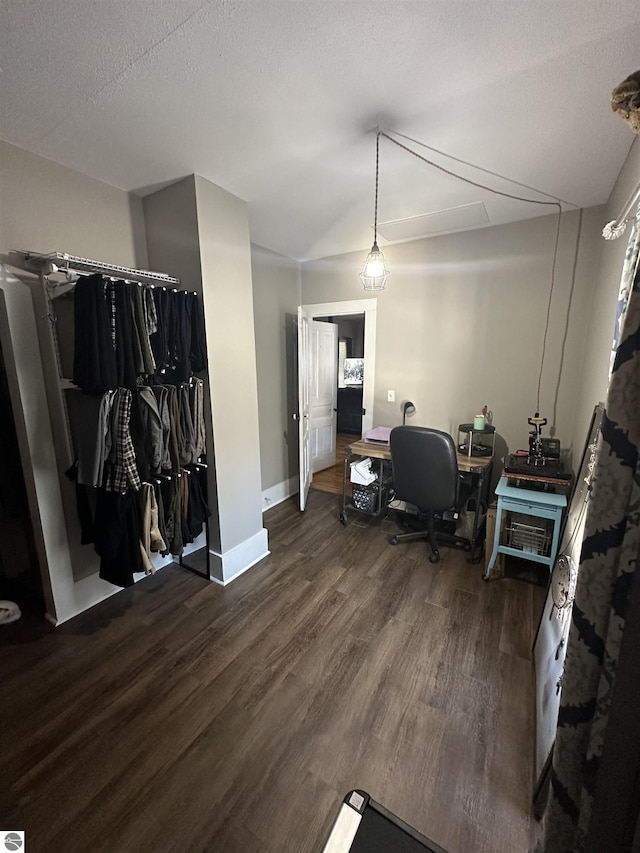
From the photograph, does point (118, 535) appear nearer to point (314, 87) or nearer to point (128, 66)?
point (128, 66)

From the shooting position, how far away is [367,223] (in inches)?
107

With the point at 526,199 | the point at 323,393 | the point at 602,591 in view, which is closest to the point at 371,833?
the point at 602,591

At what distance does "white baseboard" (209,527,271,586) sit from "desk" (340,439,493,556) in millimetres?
882

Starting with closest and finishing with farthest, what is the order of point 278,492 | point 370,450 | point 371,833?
point 371,833 → point 370,450 → point 278,492

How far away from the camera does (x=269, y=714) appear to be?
1512 millimetres

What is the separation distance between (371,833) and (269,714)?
1.86 feet

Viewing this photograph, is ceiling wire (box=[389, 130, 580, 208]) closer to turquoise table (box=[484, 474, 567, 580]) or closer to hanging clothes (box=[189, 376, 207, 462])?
hanging clothes (box=[189, 376, 207, 462])

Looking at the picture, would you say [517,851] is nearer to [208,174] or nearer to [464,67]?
[464,67]

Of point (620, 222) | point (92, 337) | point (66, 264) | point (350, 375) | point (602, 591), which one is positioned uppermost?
point (620, 222)

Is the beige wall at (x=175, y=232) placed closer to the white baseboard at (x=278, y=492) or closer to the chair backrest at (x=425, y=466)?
the chair backrest at (x=425, y=466)

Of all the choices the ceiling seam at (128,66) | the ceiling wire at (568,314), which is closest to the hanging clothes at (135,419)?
the ceiling seam at (128,66)

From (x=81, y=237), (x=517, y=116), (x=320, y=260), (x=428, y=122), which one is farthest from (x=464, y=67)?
(x=320, y=260)

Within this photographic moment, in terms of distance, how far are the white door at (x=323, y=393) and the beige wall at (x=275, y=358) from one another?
0.98 feet

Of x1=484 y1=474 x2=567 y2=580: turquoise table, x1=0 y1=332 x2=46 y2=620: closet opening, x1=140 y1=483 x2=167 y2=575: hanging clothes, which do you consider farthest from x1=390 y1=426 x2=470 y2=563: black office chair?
x1=0 y1=332 x2=46 y2=620: closet opening
